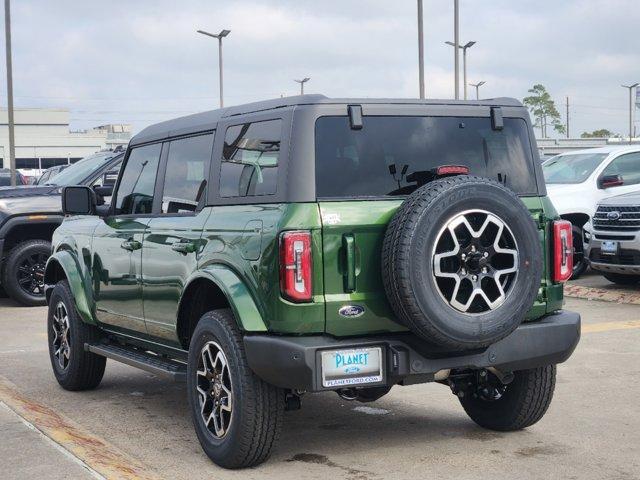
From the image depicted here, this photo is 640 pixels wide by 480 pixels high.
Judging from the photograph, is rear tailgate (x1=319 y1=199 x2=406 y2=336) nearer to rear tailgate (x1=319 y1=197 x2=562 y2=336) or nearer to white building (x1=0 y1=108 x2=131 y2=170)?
rear tailgate (x1=319 y1=197 x2=562 y2=336)

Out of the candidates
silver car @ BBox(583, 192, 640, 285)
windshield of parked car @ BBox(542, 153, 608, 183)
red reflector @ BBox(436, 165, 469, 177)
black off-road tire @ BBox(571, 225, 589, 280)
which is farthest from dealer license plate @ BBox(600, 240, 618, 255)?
red reflector @ BBox(436, 165, 469, 177)

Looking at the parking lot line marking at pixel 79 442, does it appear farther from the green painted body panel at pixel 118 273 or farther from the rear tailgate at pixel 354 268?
the rear tailgate at pixel 354 268

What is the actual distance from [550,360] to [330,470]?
129 centimetres

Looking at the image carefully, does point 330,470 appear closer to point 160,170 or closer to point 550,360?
point 550,360

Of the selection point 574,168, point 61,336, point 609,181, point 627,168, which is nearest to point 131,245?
point 61,336

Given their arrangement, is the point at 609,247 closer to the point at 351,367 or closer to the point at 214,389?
the point at 214,389

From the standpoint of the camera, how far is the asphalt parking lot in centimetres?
552

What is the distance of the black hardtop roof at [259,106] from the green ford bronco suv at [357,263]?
14mm

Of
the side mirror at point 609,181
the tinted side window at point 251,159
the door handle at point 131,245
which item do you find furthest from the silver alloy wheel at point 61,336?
the side mirror at point 609,181

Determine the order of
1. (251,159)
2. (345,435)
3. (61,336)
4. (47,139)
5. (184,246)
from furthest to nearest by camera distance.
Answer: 1. (47,139)
2. (61,336)
3. (345,435)
4. (184,246)
5. (251,159)

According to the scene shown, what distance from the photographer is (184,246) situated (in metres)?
6.10

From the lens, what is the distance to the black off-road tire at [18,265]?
1377 cm

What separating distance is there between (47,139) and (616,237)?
322 feet

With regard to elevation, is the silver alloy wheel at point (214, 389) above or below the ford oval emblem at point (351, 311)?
below
